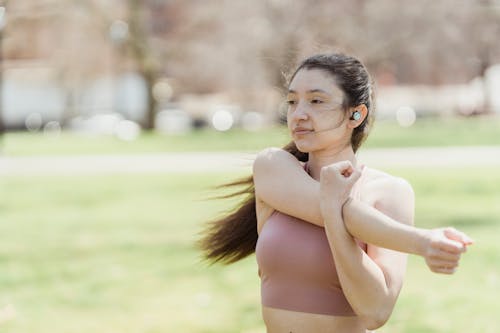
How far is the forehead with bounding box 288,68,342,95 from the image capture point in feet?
9.84

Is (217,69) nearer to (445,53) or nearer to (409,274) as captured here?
(445,53)

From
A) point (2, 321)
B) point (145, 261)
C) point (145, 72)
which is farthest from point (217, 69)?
point (2, 321)

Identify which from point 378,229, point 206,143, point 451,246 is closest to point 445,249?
point 451,246

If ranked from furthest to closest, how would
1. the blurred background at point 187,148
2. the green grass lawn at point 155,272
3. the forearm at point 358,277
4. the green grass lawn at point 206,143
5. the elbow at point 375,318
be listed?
1. the green grass lawn at point 206,143
2. the blurred background at point 187,148
3. the green grass lawn at point 155,272
4. the elbow at point 375,318
5. the forearm at point 358,277

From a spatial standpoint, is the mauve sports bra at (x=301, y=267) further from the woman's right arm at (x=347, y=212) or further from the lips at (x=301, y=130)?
the lips at (x=301, y=130)

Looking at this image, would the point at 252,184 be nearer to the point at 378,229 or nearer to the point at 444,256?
the point at 378,229

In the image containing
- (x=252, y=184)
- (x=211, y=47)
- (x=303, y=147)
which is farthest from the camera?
(x=211, y=47)

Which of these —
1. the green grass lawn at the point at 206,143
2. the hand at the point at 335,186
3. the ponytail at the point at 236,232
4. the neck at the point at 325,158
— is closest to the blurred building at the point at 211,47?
the green grass lawn at the point at 206,143

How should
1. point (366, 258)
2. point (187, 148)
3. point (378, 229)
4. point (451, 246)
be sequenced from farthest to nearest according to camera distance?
point (187, 148)
point (366, 258)
point (378, 229)
point (451, 246)

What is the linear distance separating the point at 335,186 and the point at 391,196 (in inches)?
10.7

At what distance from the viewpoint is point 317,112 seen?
2.99m

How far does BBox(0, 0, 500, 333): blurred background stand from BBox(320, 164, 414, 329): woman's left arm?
30.3 inches

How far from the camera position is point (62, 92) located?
5600cm

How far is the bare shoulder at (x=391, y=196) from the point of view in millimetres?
2941
